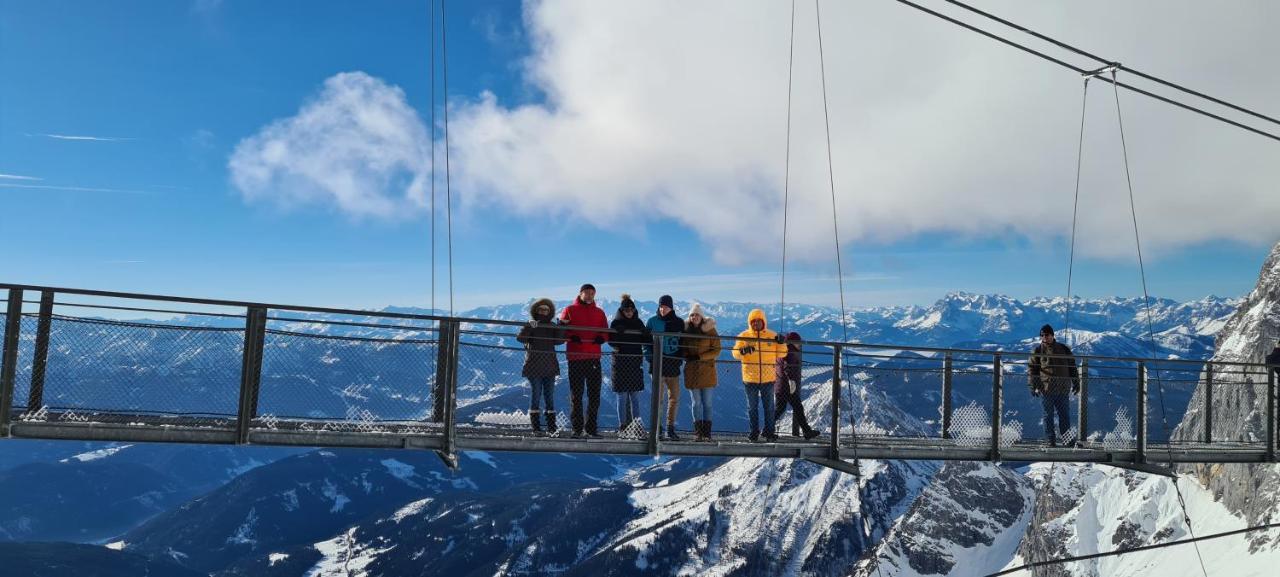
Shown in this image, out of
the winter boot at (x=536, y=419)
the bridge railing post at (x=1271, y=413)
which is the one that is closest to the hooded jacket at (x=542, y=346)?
the winter boot at (x=536, y=419)

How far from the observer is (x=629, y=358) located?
13.9 meters

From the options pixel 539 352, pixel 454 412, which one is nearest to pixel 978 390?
pixel 539 352

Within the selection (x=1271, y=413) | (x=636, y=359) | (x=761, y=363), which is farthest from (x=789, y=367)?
(x=1271, y=413)

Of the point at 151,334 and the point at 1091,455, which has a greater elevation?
the point at 151,334

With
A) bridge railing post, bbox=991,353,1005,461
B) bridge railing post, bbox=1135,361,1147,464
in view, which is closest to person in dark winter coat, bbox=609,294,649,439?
bridge railing post, bbox=991,353,1005,461

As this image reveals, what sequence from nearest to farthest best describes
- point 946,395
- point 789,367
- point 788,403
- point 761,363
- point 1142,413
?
point 761,363, point 789,367, point 788,403, point 946,395, point 1142,413

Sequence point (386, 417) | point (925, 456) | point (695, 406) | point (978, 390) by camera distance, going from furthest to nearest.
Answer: point (978, 390), point (925, 456), point (695, 406), point (386, 417)

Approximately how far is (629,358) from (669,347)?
641mm

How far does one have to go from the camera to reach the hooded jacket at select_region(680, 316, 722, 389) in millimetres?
14238

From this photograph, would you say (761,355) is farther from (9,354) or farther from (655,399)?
(9,354)

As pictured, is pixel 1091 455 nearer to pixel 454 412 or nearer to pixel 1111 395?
pixel 1111 395

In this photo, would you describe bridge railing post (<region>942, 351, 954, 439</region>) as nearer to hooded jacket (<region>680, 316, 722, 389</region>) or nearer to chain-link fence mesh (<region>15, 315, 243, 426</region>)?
hooded jacket (<region>680, 316, 722, 389</region>)

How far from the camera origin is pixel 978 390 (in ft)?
60.8

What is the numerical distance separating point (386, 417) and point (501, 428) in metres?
1.63
